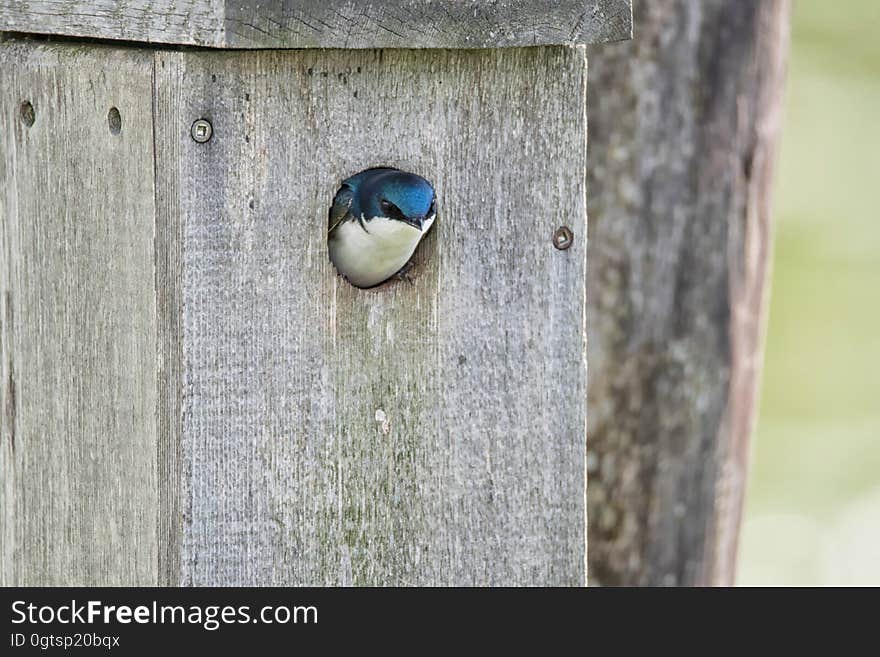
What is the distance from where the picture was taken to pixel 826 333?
6.10m

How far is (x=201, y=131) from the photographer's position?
1826 millimetres

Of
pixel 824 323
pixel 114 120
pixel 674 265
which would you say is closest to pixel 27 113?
pixel 114 120

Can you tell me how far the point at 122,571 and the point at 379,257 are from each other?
0.56 meters

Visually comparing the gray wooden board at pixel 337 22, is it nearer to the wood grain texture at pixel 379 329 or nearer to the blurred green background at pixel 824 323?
the wood grain texture at pixel 379 329

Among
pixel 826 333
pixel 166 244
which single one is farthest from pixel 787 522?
pixel 166 244

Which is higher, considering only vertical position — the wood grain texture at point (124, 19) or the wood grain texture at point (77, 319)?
the wood grain texture at point (124, 19)

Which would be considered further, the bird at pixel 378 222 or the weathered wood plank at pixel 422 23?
the bird at pixel 378 222

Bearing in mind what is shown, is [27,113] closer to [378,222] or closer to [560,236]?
[378,222]

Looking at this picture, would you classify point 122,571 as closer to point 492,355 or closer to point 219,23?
point 492,355

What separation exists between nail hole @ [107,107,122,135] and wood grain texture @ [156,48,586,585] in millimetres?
107

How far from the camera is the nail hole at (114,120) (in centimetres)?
191

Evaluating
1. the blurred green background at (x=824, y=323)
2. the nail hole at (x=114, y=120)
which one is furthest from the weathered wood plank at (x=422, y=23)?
the blurred green background at (x=824, y=323)

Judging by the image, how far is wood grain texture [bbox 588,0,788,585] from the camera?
3.07m

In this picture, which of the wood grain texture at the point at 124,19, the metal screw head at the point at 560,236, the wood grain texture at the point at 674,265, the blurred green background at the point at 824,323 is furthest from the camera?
the blurred green background at the point at 824,323
